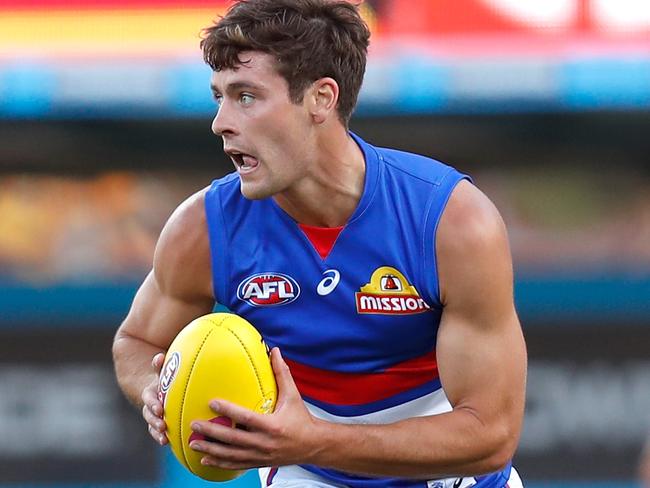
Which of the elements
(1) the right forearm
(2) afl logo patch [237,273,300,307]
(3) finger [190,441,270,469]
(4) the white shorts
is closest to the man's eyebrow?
(2) afl logo patch [237,273,300,307]

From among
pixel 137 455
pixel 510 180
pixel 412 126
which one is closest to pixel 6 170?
pixel 137 455

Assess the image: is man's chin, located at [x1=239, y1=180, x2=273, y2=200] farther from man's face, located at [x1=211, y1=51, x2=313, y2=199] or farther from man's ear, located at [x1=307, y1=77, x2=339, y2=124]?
man's ear, located at [x1=307, y1=77, x2=339, y2=124]

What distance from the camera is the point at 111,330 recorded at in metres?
11.4

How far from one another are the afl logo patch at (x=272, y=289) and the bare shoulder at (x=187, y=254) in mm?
186

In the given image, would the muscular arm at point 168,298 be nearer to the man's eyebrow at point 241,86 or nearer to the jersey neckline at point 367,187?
the jersey neckline at point 367,187

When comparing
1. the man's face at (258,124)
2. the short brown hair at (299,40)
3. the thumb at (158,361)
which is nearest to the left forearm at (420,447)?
the thumb at (158,361)

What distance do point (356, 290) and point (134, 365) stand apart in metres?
0.89

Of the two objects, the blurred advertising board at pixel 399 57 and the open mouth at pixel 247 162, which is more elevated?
the blurred advertising board at pixel 399 57

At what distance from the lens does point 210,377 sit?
15.0 ft

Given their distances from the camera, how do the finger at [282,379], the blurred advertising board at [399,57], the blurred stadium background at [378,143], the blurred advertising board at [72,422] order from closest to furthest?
the finger at [282,379], the blurred advertising board at [399,57], the blurred stadium background at [378,143], the blurred advertising board at [72,422]

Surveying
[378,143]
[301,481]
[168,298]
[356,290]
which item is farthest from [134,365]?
[378,143]

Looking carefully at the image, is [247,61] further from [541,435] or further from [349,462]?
[541,435]

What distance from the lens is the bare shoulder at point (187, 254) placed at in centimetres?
513

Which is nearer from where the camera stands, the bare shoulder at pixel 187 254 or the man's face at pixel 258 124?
the man's face at pixel 258 124
